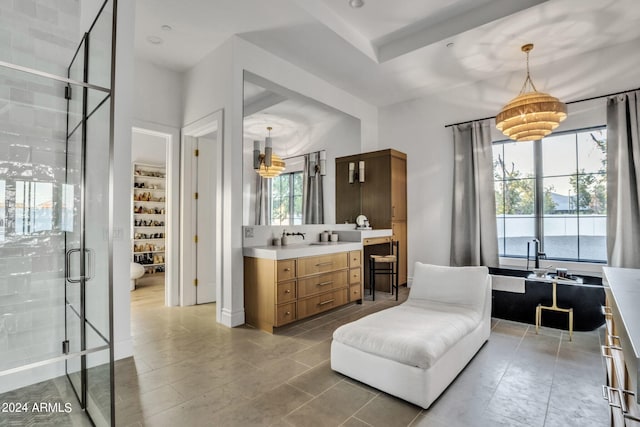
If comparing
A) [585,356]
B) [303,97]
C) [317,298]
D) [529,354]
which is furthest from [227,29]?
[585,356]

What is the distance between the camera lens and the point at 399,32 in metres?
Result: 3.89

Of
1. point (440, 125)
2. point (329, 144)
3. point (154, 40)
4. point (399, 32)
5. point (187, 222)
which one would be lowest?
point (187, 222)

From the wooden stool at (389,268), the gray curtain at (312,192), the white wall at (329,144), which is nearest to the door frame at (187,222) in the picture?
the white wall at (329,144)

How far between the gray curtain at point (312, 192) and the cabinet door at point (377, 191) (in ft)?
2.89

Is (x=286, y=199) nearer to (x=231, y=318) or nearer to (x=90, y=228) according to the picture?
(x=231, y=318)

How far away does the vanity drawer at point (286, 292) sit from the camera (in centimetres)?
322

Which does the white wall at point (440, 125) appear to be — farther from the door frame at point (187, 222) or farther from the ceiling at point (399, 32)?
the door frame at point (187, 222)

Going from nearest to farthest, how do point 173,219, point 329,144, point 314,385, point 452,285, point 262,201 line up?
point 314,385, point 452,285, point 262,201, point 173,219, point 329,144

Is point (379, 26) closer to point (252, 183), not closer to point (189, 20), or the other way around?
point (189, 20)

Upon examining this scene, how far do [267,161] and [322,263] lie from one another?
5.11ft

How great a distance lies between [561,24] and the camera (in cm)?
333

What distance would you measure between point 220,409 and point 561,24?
4865 mm

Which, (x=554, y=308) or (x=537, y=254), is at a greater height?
(x=537, y=254)

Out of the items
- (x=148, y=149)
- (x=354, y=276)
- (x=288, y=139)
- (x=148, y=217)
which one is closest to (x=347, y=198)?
(x=288, y=139)
